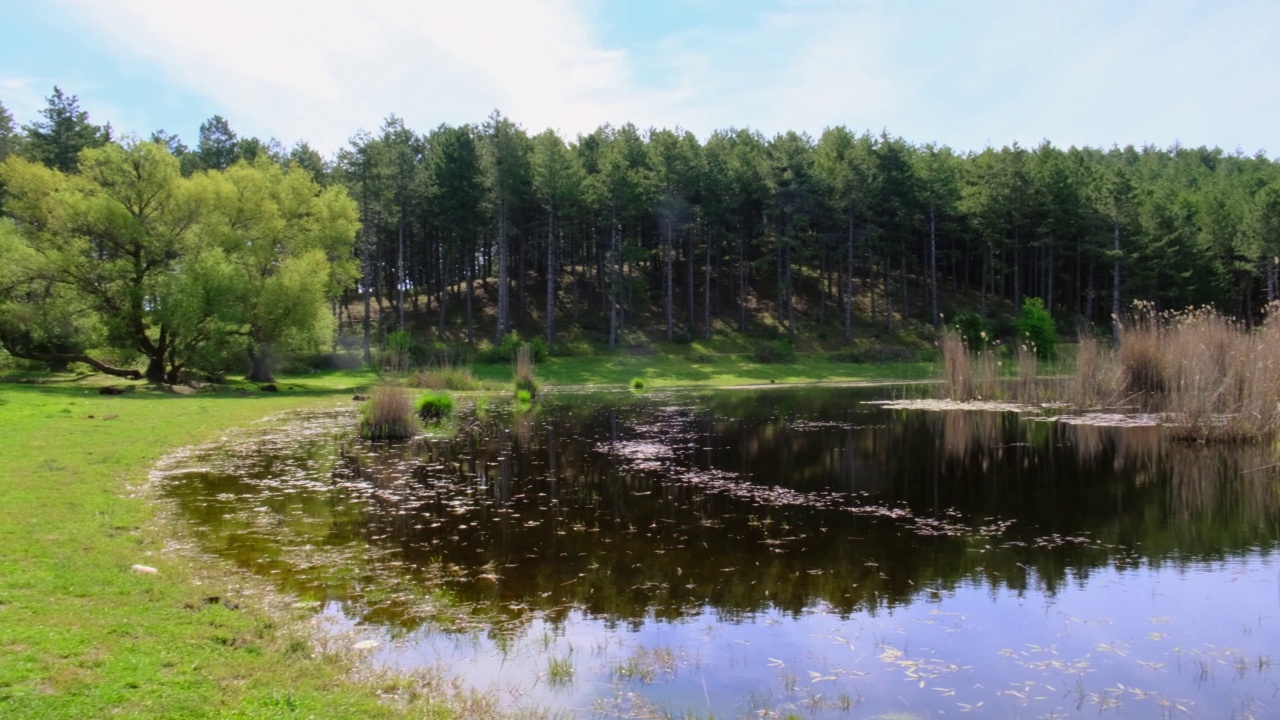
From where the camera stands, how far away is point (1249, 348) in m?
19.4

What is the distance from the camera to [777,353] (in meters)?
55.6

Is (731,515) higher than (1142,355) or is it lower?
lower

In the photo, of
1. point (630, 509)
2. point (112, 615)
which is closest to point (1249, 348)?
point (630, 509)

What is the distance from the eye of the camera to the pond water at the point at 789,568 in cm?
690

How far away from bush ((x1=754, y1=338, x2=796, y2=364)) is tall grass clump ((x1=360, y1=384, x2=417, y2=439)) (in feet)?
116

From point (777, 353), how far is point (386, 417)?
36.8 m

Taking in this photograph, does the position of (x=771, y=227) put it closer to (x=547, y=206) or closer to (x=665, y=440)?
(x=547, y=206)

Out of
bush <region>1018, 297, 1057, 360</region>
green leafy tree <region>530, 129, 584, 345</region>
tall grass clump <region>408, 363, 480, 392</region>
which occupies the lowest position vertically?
tall grass clump <region>408, 363, 480, 392</region>

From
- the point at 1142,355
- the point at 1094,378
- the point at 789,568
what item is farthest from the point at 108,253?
the point at 1142,355

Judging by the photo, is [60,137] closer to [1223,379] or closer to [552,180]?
[552,180]

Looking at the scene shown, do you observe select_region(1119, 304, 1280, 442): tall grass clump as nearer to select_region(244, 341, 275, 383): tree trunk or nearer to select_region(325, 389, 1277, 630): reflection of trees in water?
select_region(325, 389, 1277, 630): reflection of trees in water

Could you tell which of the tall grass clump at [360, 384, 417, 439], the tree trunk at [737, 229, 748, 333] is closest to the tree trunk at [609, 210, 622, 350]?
the tree trunk at [737, 229, 748, 333]

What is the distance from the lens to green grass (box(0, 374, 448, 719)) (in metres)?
5.80

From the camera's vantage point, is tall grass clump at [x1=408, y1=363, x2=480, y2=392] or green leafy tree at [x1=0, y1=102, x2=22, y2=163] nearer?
tall grass clump at [x1=408, y1=363, x2=480, y2=392]
